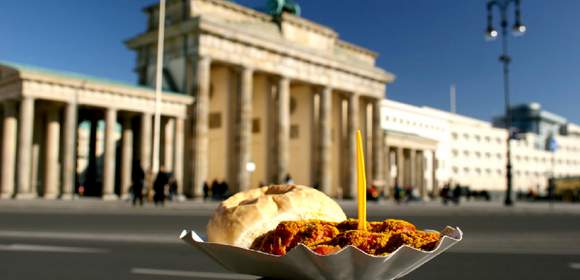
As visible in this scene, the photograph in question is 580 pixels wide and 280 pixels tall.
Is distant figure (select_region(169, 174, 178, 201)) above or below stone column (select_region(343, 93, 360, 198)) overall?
below

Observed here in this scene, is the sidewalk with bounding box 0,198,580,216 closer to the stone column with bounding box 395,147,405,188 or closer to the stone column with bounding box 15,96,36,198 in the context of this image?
the stone column with bounding box 15,96,36,198

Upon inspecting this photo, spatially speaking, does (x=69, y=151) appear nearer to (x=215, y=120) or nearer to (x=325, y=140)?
(x=215, y=120)

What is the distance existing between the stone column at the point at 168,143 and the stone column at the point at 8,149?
371 inches

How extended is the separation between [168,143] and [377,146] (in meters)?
24.4

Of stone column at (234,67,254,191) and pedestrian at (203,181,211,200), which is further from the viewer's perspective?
stone column at (234,67,254,191)

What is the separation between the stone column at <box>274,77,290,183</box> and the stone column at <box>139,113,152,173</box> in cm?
1128

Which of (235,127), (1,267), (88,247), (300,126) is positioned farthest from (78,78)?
(1,267)

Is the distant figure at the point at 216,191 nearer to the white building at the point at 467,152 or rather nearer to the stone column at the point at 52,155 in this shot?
the stone column at the point at 52,155

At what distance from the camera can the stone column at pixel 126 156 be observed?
125 feet

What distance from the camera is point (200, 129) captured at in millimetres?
40875

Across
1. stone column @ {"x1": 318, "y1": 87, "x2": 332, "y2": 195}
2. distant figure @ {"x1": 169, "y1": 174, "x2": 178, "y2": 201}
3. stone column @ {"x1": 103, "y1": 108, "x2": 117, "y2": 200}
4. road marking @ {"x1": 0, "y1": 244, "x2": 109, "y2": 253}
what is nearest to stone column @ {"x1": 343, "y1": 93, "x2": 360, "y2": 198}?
stone column @ {"x1": 318, "y1": 87, "x2": 332, "y2": 195}

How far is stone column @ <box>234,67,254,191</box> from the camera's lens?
4328 cm

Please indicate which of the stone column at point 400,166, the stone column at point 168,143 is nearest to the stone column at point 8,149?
the stone column at point 168,143

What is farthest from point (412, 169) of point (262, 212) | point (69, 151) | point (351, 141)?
point (262, 212)
